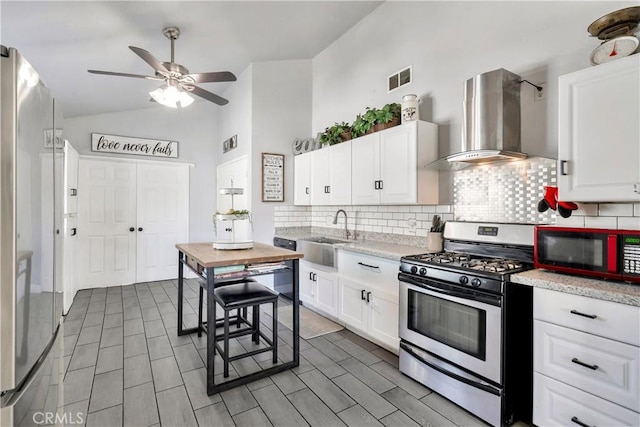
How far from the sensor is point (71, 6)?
2.33 meters

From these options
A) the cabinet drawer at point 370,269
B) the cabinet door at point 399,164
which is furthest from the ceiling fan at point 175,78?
the cabinet drawer at point 370,269

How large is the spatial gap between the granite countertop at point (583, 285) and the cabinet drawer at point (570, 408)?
19.3 inches

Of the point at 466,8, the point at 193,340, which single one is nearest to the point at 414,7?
the point at 466,8

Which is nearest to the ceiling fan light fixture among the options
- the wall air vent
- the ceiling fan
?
the ceiling fan

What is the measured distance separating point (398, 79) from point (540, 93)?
4.81ft

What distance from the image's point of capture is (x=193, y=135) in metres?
5.79

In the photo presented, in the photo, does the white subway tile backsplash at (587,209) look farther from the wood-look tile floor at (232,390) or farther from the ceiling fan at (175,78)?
the ceiling fan at (175,78)

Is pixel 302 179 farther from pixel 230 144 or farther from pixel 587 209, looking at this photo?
pixel 587 209

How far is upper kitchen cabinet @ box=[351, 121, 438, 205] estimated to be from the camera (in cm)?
282

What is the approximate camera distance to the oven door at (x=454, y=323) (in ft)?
6.09

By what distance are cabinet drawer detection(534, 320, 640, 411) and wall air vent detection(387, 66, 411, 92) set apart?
2.54 m

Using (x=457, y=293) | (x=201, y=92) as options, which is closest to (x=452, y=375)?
(x=457, y=293)

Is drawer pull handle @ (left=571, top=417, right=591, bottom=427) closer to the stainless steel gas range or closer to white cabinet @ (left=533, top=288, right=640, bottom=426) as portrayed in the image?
white cabinet @ (left=533, top=288, right=640, bottom=426)

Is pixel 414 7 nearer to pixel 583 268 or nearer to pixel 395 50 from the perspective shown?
pixel 395 50
